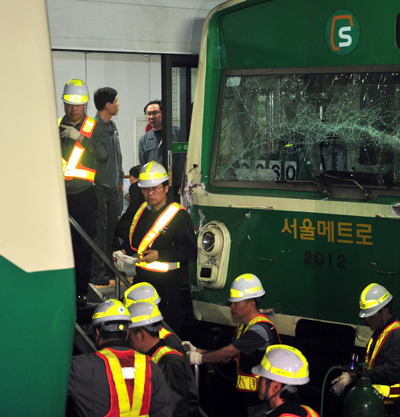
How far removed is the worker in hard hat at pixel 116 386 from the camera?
301 centimetres

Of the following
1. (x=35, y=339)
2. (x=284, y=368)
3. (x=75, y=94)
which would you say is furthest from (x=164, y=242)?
(x=35, y=339)

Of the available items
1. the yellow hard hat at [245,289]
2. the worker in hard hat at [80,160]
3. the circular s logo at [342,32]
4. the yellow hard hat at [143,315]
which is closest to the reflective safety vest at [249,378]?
the yellow hard hat at [245,289]

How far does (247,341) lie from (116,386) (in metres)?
1.47

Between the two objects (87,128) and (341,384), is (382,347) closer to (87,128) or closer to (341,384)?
(341,384)

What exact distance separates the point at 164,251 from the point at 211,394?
4.57 ft

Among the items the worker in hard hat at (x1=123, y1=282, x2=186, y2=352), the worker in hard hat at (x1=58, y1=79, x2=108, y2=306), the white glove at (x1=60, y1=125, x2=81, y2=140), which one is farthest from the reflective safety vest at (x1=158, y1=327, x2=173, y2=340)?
the white glove at (x1=60, y1=125, x2=81, y2=140)

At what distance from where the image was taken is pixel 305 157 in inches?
192

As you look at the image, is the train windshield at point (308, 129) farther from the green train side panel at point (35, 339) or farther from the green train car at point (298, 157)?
the green train side panel at point (35, 339)

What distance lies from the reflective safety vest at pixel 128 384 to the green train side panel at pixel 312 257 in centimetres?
204

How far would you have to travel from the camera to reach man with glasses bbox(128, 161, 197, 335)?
16.9 feet

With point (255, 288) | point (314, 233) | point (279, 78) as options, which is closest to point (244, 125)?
point (279, 78)

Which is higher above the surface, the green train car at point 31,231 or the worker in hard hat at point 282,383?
the green train car at point 31,231

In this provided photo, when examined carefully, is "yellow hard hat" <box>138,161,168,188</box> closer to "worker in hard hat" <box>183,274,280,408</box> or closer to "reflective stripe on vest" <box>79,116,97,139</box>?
"reflective stripe on vest" <box>79,116,97,139</box>

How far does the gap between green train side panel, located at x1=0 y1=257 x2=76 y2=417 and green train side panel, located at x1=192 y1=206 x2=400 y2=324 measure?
2675 mm
